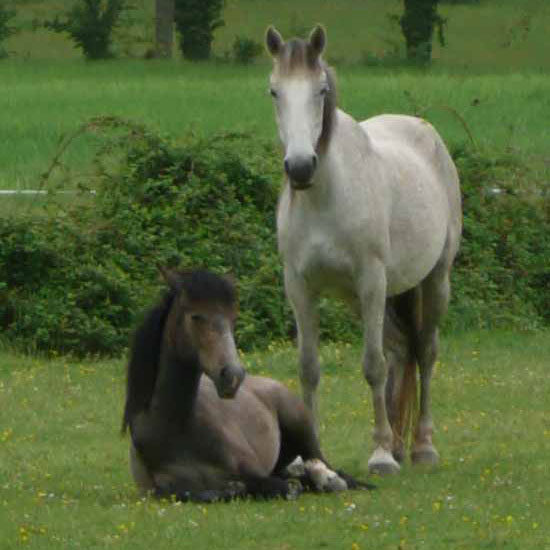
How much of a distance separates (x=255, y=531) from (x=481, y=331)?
8835mm

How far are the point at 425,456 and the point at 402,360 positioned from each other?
0.66 m

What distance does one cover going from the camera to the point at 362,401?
483 inches

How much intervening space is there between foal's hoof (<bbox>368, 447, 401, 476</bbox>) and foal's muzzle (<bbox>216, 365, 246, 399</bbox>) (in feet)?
5.39

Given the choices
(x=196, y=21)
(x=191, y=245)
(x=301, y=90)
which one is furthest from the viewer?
(x=196, y=21)

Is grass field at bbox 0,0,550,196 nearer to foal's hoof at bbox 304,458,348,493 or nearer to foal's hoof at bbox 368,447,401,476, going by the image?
foal's hoof at bbox 368,447,401,476

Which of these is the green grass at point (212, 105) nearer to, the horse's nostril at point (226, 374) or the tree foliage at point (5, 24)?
the horse's nostril at point (226, 374)

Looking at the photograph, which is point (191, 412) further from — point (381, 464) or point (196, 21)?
point (196, 21)

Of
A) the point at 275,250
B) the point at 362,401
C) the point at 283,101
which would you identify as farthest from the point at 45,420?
the point at 275,250

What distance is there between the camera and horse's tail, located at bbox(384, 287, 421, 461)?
10.1 m

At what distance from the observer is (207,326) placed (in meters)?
8.11

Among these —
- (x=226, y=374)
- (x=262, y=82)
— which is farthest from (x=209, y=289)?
(x=262, y=82)

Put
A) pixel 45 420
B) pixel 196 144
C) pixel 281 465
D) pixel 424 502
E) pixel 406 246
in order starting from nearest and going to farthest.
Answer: pixel 424 502, pixel 281 465, pixel 406 246, pixel 45 420, pixel 196 144

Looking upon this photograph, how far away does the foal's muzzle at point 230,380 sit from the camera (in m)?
7.88

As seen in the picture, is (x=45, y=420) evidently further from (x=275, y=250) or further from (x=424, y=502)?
(x=275, y=250)
